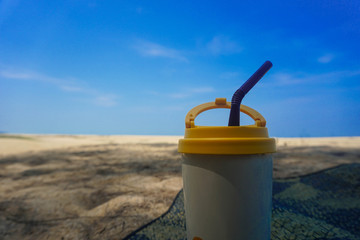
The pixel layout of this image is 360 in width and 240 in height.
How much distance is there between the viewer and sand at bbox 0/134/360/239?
1423mm

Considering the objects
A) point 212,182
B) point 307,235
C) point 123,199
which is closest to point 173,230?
point 123,199

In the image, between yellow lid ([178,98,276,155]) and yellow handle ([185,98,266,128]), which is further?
yellow handle ([185,98,266,128])

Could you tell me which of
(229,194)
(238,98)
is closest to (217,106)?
(238,98)

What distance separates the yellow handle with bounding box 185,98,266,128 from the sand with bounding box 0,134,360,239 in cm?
73

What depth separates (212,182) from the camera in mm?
930

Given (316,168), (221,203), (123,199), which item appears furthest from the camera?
(316,168)

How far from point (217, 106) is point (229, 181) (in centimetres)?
42

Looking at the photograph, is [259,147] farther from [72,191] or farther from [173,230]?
[72,191]

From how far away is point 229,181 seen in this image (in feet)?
2.99

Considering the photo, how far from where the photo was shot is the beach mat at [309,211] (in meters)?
1.34

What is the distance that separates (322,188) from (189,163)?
5.03ft

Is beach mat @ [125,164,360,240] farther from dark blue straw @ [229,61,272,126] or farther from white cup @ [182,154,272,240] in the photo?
dark blue straw @ [229,61,272,126]

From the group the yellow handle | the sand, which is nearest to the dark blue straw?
the yellow handle

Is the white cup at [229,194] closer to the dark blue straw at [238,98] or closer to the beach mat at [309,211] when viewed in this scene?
the dark blue straw at [238,98]
